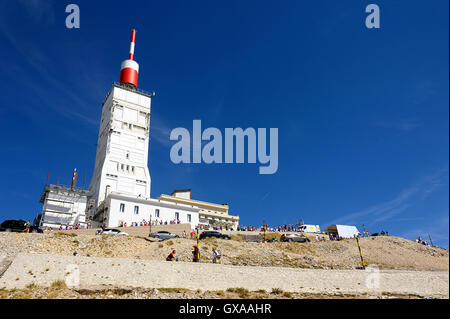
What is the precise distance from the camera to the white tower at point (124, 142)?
65.9 m

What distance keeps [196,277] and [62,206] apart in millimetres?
42187

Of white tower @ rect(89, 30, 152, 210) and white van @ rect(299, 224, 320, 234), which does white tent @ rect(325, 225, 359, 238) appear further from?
white tower @ rect(89, 30, 152, 210)

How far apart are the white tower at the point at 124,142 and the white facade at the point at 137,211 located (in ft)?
10.5

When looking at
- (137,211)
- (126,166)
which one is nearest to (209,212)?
(126,166)

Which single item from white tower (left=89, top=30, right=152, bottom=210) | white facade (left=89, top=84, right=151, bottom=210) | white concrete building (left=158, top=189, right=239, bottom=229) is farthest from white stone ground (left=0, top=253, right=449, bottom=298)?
white concrete building (left=158, top=189, right=239, bottom=229)

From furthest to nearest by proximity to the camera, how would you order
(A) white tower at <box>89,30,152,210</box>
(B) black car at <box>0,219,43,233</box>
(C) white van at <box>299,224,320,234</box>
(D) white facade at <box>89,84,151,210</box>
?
(A) white tower at <box>89,30,152,210</box>
(D) white facade at <box>89,84,151,210</box>
(C) white van at <box>299,224,320,234</box>
(B) black car at <box>0,219,43,233</box>

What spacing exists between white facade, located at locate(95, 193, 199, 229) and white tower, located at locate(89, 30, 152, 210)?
126 inches

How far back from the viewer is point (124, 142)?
71.5 metres

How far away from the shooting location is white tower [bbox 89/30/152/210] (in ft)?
216

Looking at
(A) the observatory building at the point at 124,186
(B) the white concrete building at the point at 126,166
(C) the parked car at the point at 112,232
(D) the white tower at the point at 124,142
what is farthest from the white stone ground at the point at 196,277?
(D) the white tower at the point at 124,142

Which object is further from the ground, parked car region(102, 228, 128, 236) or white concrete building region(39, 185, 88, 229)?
white concrete building region(39, 185, 88, 229)

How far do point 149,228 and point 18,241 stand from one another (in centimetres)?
1791

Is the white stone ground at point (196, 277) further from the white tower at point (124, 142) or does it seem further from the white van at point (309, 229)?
the white tower at point (124, 142)
